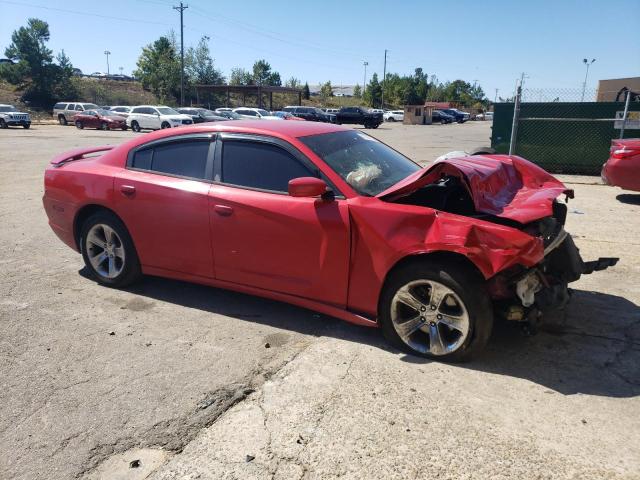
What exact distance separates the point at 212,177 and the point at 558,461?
3.16m

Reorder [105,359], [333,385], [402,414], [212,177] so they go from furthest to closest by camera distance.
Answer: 1. [212,177]
2. [105,359]
3. [333,385]
4. [402,414]

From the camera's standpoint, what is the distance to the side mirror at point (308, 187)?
3.65 metres

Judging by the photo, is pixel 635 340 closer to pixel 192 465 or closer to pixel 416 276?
pixel 416 276

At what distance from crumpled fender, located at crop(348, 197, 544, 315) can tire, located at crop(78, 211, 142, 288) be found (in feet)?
7.48

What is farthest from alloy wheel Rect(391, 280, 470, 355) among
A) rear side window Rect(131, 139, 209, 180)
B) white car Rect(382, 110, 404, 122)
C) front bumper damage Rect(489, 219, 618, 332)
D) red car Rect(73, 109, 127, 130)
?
white car Rect(382, 110, 404, 122)

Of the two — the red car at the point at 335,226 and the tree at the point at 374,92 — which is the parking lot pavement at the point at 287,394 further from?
the tree at the point at 374,92

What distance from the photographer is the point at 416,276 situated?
346 cm

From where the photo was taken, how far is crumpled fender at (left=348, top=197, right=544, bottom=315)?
3162 millimetres

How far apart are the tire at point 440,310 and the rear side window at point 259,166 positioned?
1.11 metres

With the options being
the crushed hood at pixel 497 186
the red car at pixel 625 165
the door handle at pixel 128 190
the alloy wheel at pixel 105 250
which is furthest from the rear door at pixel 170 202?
the red car at pixel 625 165

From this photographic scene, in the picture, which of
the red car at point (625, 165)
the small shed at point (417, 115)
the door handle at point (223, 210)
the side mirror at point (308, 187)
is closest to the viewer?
the side mirror at point (308, 187)

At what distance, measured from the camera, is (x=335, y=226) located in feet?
12.1

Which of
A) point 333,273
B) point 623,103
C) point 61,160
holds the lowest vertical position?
point 333,273

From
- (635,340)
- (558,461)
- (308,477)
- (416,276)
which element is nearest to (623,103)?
(635,340)
